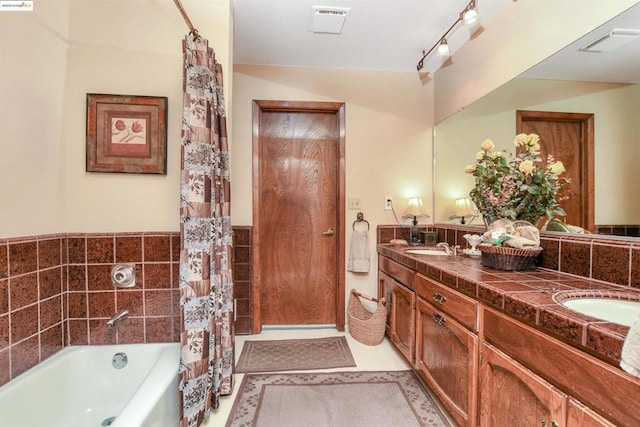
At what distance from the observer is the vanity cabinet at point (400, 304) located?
1858 mm

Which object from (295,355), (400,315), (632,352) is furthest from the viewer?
(295,355)

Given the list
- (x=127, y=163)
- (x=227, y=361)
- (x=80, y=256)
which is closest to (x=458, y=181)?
(x=227, y=361)

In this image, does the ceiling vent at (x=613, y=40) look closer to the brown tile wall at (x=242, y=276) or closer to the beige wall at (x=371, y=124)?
the beige wall at (x=371, y=124)

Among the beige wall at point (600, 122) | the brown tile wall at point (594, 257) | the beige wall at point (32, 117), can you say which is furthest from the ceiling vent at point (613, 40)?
the beige wall at point (32, 117)

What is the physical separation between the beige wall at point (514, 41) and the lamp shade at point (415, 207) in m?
0.78

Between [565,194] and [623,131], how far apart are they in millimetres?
348

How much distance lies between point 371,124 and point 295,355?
210cm

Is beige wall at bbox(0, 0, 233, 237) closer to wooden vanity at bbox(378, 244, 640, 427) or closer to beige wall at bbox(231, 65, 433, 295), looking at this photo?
beige wall at bbox(231, 65, 433, 295)

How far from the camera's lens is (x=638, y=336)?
609mm

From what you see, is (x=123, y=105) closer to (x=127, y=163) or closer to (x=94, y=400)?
(x=127, y=163)

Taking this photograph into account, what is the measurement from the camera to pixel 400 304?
6.83 ft

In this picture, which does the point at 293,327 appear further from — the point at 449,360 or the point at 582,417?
the point at 582,417

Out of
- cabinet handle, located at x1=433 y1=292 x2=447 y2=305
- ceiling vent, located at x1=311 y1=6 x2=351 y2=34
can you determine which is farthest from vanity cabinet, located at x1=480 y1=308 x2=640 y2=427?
ceiling vent, located at x1=311 y1=6 x2=351 y2=34

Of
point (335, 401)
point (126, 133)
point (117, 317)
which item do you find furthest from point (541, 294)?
point (126, 133)
